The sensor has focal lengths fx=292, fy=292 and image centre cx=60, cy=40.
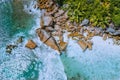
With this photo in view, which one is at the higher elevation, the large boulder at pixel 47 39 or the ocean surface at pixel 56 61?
the large boulder at pixel 47 39

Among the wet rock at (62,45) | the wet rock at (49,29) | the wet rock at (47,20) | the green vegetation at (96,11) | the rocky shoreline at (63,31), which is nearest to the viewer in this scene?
the wet rock at (62,45)

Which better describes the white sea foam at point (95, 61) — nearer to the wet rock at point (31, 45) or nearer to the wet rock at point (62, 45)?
the wet rock at point (62, 45)

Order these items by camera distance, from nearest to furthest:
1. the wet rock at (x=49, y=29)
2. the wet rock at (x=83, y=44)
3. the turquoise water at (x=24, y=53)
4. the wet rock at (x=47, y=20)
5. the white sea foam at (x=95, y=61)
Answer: the white sea foam at (x=95, y=61)
the turquoise water at (x=24, y=53)
the wet rock at (x=83, y=44)
the wet rock at (x=49, y=29)
the wet rock at (x=47, y=20)

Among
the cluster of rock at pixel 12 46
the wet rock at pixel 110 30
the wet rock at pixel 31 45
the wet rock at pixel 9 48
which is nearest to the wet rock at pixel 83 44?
the wet rock at pixel 110 30

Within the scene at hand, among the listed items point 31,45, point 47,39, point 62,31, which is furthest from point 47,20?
point 31,45

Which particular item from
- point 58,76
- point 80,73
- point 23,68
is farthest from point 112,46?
point 23,68

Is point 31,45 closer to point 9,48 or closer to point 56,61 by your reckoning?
point 9,48

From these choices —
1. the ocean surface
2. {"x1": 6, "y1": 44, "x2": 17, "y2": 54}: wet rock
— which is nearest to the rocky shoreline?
Result: the ocean surface
